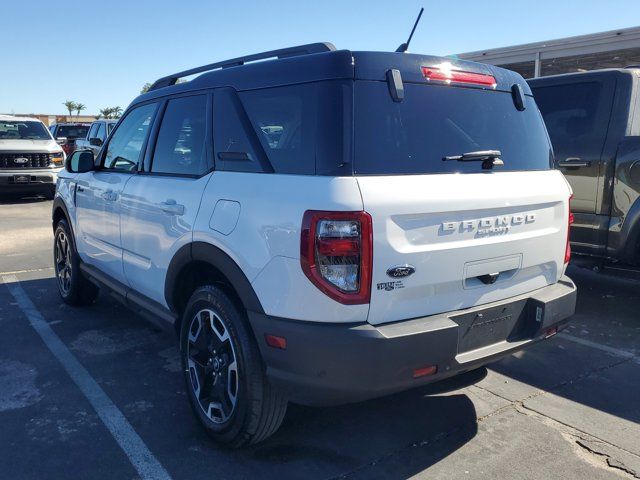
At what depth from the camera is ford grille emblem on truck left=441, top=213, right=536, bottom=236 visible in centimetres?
266

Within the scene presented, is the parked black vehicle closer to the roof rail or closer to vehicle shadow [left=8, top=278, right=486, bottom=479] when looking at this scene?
vehicle shadow [left=8, top=278, right=486, bottom=479]

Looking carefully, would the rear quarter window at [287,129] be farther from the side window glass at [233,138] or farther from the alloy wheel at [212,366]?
the alloy wheel at [212,366]

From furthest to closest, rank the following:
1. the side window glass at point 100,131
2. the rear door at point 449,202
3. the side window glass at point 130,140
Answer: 1. the side window glass at point 100,131
2. the side window glass at point 130,140
3. the rear door at point 449,202

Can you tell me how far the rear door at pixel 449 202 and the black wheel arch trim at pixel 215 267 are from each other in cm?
60

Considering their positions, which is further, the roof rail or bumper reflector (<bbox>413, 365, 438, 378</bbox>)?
the roof rail

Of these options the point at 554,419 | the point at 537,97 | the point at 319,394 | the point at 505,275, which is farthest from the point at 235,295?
the point at 537,97

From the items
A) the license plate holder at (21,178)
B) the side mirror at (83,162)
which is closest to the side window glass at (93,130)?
the license plate holder at (21,178)

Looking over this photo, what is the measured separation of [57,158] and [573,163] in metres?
12.2

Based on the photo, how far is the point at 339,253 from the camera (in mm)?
2400

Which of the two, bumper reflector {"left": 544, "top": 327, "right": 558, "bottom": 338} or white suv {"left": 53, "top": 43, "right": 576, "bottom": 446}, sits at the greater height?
white suv {"left": 53, "top": 43, "right": 576, "bottom": 446}

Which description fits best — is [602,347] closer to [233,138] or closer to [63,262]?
[233,138]

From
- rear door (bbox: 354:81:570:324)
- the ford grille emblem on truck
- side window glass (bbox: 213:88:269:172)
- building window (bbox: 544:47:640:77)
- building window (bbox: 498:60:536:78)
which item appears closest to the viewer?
rear door (bbox: 354:81:570:324)

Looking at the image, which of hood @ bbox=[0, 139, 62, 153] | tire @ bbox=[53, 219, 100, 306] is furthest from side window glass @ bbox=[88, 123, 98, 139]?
tire @ bbox=[53, 219, 100, 306]

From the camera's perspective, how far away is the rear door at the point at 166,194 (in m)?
3.25
